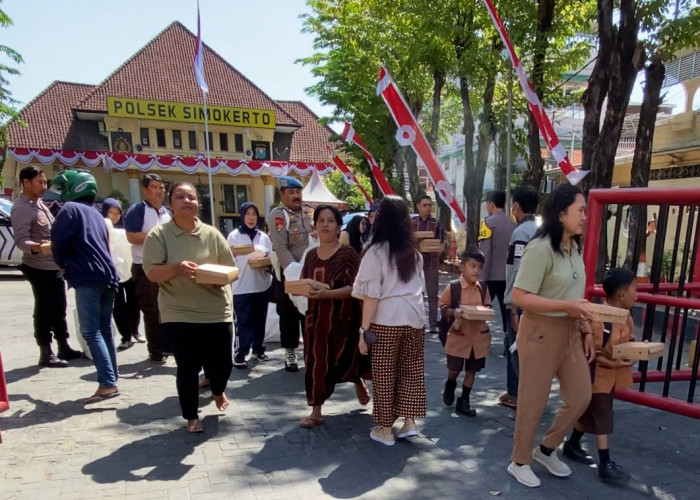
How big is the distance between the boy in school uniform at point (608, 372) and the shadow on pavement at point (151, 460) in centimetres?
253

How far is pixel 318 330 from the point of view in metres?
3.52

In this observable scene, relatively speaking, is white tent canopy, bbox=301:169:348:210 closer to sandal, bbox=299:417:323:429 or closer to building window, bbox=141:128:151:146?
→ sandal, bbox=299:417:323:429

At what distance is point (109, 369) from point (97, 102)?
2609 cm

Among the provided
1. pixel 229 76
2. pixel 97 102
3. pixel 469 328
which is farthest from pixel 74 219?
pixel 229 76

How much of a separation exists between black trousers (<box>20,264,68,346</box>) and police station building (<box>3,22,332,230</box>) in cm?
1774

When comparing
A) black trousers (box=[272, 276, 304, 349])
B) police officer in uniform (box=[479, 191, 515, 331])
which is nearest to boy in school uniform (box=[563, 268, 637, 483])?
police officer in uniform (box=[479, 191, 515, 331])

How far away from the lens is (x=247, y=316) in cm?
490

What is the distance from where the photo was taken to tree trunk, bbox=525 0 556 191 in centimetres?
792

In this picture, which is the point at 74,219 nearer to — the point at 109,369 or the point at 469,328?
the point at 109,369

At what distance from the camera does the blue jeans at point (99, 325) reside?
12.3 feet

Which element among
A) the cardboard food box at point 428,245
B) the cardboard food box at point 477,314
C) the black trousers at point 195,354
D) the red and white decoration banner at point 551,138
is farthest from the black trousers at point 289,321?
the red and white decoration banner at point 551,138

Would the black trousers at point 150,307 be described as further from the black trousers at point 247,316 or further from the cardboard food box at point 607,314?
the cardboard food box at point 607,314

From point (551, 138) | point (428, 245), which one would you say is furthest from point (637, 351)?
point (551, 138)

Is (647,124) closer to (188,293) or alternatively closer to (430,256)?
(430,256)
